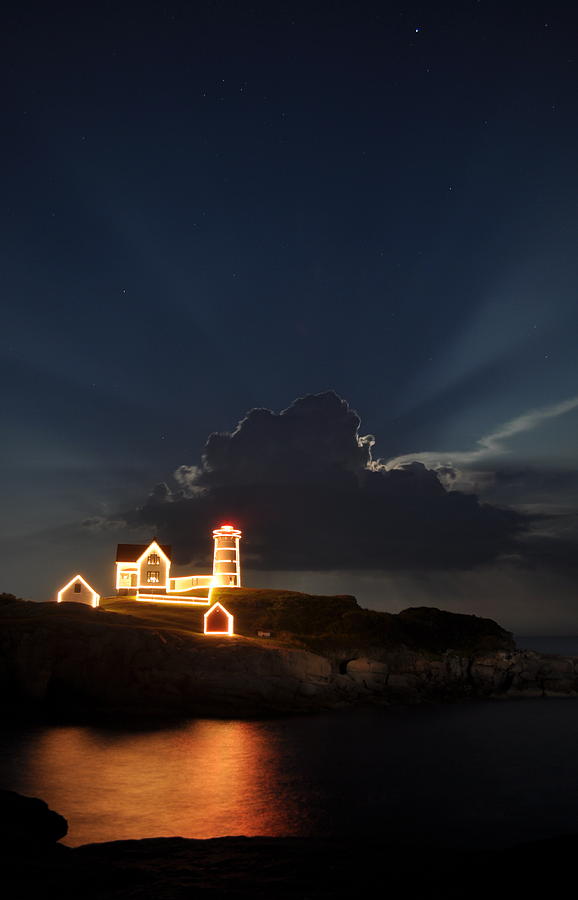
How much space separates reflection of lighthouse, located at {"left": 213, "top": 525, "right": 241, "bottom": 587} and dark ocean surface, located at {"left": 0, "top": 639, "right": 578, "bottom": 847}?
32457 mm

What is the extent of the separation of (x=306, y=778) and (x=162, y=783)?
7889 millimetres

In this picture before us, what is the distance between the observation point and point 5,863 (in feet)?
48.8

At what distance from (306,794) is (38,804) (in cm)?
1600

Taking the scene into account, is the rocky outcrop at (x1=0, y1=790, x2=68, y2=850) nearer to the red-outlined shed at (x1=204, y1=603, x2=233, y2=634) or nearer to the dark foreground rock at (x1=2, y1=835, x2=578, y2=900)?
the dark foreground rock at (x1=2, y1=835, x2=578, y2=900)

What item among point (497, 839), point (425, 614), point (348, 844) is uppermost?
point (425, 614)

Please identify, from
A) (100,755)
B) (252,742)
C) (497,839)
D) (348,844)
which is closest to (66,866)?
(348,844)

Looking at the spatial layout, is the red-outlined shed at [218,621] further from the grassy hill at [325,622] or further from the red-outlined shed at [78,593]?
the red-outlined shed at [78,593]

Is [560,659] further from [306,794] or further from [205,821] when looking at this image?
[205,821]

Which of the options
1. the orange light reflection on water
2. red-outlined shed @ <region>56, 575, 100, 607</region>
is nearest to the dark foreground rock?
the orange light reflection on water

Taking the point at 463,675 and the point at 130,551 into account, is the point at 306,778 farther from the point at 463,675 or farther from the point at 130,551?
the point at 130,551

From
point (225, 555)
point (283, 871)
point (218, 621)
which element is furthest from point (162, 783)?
point (225, 555)

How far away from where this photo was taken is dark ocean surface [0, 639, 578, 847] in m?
27.4

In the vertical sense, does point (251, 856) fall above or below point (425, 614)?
below

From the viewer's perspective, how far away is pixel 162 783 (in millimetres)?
33469
